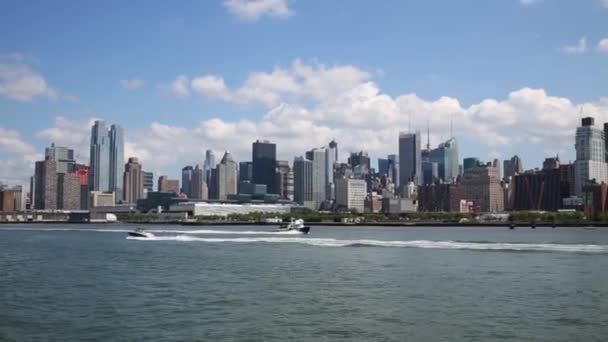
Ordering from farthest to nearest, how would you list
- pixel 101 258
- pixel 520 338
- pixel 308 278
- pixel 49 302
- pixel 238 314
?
pixel 101 258 < pixel 308 278 < pixel 49 302 < pixel 238 314 < pixel 520 338

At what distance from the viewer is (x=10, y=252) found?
80.4 m

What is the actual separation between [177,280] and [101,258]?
79.2ft

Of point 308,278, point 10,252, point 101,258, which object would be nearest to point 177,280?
point 308,278

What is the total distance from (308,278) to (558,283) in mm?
15972

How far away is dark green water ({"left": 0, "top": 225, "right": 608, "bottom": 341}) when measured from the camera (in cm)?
2980

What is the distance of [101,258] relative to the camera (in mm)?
68875

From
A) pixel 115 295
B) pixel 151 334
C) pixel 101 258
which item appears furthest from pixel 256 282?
pixel 101 258

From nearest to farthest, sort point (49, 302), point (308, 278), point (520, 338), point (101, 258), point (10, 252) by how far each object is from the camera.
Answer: point (520, 338)
point (49, 302)
point (308, 278)
point (101, 258)
point (10, 252)

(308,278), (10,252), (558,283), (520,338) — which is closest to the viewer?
(520,338)

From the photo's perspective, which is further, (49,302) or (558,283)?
(558,283)

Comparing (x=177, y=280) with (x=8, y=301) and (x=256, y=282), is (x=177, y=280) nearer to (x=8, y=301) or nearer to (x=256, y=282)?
(x=256, y=282)

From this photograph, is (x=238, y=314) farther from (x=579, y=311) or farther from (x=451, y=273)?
(x=451, y=273)

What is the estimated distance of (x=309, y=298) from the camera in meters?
38.5

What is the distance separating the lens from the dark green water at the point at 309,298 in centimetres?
2980
